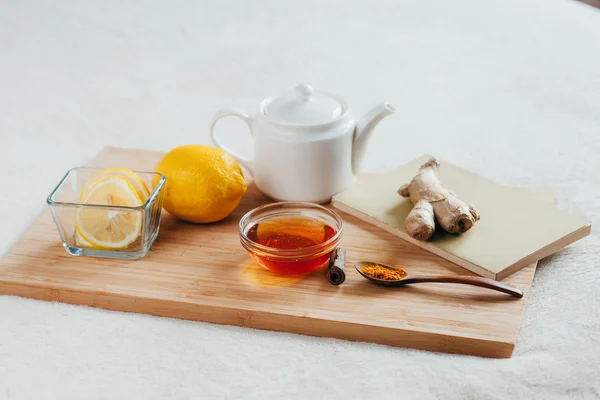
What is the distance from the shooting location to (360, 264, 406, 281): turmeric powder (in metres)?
1.21

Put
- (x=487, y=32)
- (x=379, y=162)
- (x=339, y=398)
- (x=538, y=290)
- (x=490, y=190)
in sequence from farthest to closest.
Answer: (x=487, y=32), (x=379, y=162), (x=490, y=190), (x=538, y=290), (x=339, y=398)

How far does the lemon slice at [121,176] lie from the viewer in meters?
1.29

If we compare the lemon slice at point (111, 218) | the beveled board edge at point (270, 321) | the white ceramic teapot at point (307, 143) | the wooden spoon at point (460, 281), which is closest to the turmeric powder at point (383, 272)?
Answer: the wooden spoon at point (460, 281)

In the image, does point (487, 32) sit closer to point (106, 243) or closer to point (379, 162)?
point (379, 162)

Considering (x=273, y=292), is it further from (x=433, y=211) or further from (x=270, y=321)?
(x=433, y=211)

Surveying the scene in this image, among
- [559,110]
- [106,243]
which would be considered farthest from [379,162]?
[106,243]

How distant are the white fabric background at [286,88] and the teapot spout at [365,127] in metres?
0.27

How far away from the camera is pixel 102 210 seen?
126 cm

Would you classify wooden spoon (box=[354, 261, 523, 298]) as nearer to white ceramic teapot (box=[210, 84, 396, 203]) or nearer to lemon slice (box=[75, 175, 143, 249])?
white ceramic teapot (box=[210, 84, 396, 203])

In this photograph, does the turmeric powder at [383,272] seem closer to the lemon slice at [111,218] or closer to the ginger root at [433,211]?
the ginger root at [433,211]

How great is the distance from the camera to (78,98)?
2084 millimetres

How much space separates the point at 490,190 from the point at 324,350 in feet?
1.67

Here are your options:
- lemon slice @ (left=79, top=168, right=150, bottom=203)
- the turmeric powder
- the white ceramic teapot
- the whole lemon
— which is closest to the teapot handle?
the white ceramic teapot

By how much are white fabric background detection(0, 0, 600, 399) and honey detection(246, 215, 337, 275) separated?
122 mm
